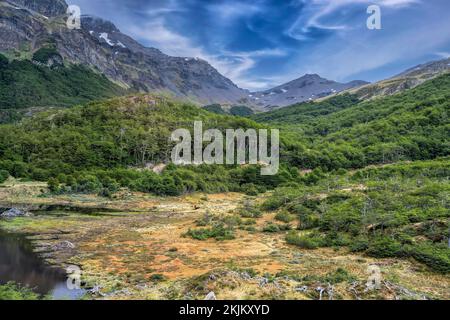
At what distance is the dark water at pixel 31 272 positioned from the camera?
20953 millimetres

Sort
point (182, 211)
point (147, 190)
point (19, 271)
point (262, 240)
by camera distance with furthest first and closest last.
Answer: point (147, 190)
point (182, 211)
point (262, 240)
point (19, 271)

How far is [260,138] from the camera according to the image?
11281 cm

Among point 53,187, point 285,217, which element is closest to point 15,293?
point 285,217

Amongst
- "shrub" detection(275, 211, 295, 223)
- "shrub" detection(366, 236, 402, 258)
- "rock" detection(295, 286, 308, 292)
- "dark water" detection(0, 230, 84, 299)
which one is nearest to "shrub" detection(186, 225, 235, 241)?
"shrub" detection(275, 211, 295, 223)

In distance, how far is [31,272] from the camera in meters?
24.5

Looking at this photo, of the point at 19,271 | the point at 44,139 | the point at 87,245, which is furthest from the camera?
the point at 44,139

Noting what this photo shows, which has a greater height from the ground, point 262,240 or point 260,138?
point 260,138

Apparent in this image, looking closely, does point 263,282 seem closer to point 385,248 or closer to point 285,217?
point 385,248

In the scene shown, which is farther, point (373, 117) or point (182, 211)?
point (373, 117)

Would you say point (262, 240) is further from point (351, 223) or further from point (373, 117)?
point (373, 117)

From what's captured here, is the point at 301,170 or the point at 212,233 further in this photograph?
the point at 301,170

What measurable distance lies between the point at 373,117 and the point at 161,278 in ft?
484
